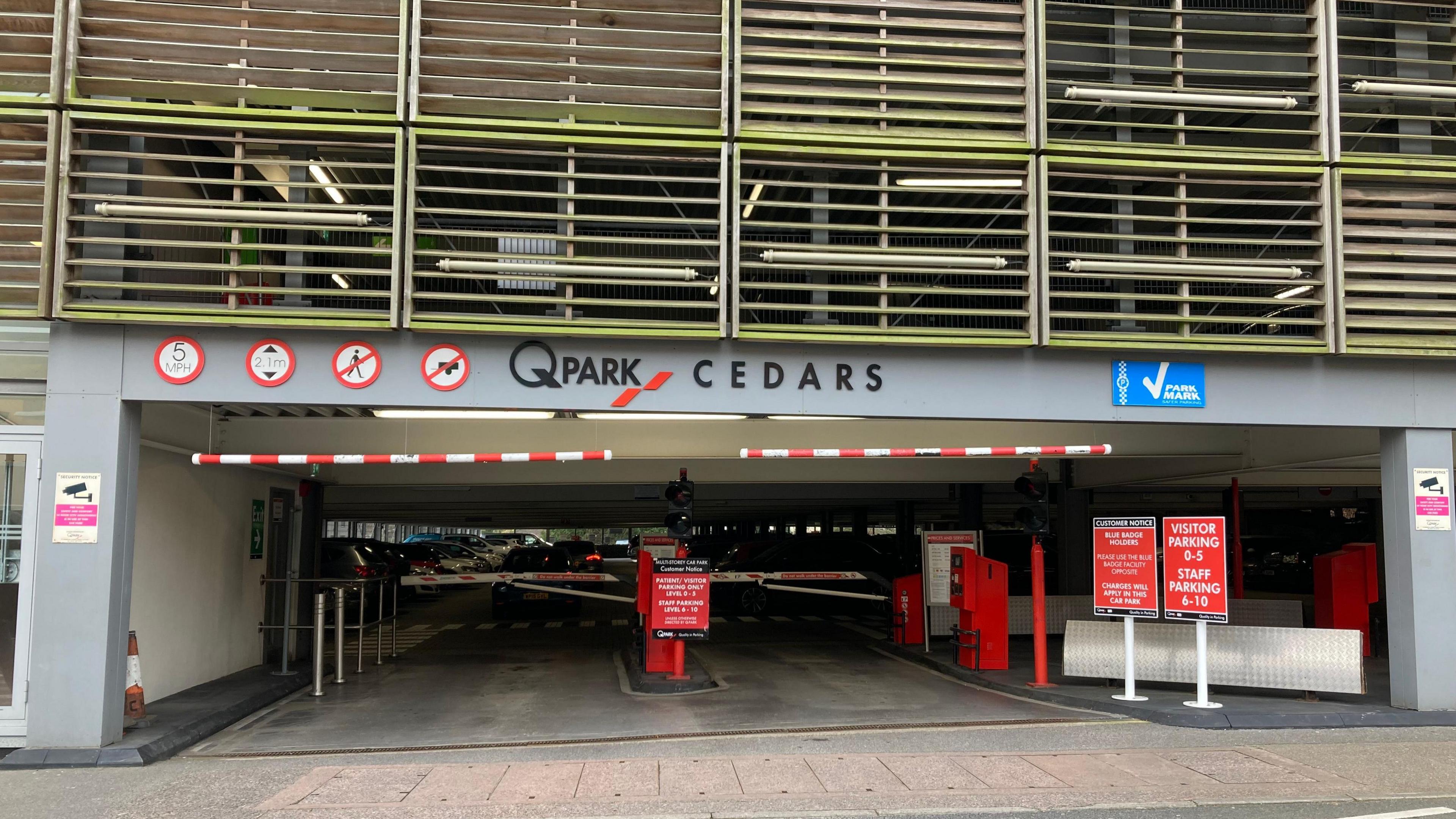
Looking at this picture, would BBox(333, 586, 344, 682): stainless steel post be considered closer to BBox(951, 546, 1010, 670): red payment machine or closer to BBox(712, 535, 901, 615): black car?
BBox(951, 546, 1010, 670): red payment machine

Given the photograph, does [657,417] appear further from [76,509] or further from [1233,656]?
[1233,656]

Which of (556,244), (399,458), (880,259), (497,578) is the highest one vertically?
(556,244)

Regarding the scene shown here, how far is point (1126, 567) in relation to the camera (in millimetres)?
10664

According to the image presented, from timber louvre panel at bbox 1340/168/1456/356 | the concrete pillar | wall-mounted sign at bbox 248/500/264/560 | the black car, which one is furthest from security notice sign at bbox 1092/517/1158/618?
wall-mounted sign at bbox 248/500/264/560

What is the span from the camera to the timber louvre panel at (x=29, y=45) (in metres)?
8.91

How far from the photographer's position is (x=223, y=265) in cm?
884

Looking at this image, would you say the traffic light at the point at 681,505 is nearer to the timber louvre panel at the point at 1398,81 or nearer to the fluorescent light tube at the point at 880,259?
the fluorescent light tube at the point at 880,259

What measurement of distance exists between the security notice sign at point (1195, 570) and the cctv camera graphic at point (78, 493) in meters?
9.62

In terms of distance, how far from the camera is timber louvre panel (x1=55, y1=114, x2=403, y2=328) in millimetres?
8750

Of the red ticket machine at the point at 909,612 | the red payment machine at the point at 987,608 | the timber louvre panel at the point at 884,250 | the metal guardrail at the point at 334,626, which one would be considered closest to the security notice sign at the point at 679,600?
the timber louvre panel at the point at 884,250

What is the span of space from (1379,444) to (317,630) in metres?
11.8

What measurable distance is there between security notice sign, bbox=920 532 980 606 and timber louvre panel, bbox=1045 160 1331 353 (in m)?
4.69

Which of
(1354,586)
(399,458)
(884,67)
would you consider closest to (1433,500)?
(1354,586)

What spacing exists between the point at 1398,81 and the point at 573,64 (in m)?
8.08
